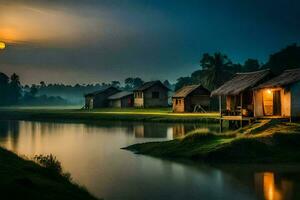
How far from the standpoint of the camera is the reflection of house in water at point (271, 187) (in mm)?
16984

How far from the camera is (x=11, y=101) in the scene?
178375 mm

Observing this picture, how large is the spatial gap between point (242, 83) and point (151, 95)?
50.5 m

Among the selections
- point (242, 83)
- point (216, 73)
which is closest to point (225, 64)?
point (216, 73)

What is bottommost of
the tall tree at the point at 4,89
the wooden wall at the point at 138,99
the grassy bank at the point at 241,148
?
the grassy bank at the point at 241,148

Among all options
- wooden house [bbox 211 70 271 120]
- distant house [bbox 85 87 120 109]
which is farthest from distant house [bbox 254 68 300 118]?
distant house [bbox 85 87 120 109]

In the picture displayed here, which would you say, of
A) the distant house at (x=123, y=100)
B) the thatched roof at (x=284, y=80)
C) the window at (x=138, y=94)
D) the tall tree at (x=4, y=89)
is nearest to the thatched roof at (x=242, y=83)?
the thatched roof at (x=284, y=80)

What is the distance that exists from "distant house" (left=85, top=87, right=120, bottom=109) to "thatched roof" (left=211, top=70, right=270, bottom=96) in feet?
196

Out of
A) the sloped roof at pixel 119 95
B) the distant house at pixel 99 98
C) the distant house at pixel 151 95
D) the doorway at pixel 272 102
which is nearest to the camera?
the doorway at pixel 272 102

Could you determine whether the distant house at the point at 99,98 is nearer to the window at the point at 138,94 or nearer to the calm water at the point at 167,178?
the window at the point at 138,94

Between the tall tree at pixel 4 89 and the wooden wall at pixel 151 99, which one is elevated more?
the tall tree at pixel 4 89

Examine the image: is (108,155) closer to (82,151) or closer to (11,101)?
(82,151)

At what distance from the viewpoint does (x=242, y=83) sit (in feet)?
135

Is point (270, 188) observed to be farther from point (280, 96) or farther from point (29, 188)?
point (280, 96)

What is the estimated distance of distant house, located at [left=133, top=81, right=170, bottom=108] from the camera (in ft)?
296
